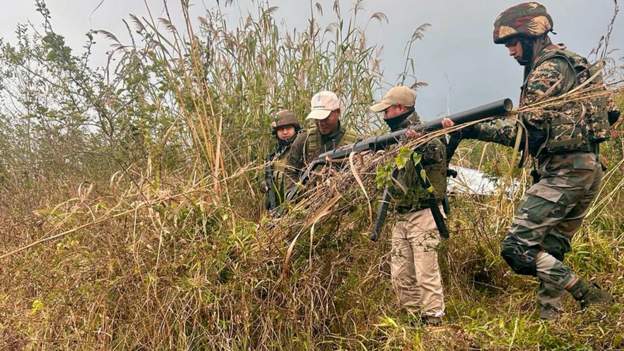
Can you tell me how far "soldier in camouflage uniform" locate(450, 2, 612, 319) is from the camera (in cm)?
270

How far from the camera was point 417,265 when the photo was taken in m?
3.27

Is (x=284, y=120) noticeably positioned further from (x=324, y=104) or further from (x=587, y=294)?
(x=587, y=294)

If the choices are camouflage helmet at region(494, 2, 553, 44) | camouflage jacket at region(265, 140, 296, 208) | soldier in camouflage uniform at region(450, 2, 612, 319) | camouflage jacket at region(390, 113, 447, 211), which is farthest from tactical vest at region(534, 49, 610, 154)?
camouflage jacket at region(265, 140, 296, 208)

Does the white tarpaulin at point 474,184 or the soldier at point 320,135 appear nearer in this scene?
the soldier at point 320,135

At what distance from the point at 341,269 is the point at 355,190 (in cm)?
43

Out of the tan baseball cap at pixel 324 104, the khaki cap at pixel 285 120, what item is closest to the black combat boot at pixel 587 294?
the tan baseball cap at pixel 324 104

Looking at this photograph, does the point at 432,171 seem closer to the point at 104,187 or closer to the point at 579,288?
the point at 579,288

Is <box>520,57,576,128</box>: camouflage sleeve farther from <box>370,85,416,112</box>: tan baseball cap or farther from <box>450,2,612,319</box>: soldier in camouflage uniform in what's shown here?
<box>370,85,416,112</box>: tan baseball cap

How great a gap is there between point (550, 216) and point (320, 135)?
1703 millimetres

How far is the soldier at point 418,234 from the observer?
3129 millimetres

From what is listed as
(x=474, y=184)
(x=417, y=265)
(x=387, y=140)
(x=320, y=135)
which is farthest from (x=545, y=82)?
(x=474, y=184)

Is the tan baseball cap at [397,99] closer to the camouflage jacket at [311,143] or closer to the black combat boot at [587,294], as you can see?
the camouflage jacket at [311,143]

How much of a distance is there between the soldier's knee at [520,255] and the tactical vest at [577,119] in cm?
50

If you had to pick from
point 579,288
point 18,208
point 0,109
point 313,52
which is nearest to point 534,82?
point 579,288
